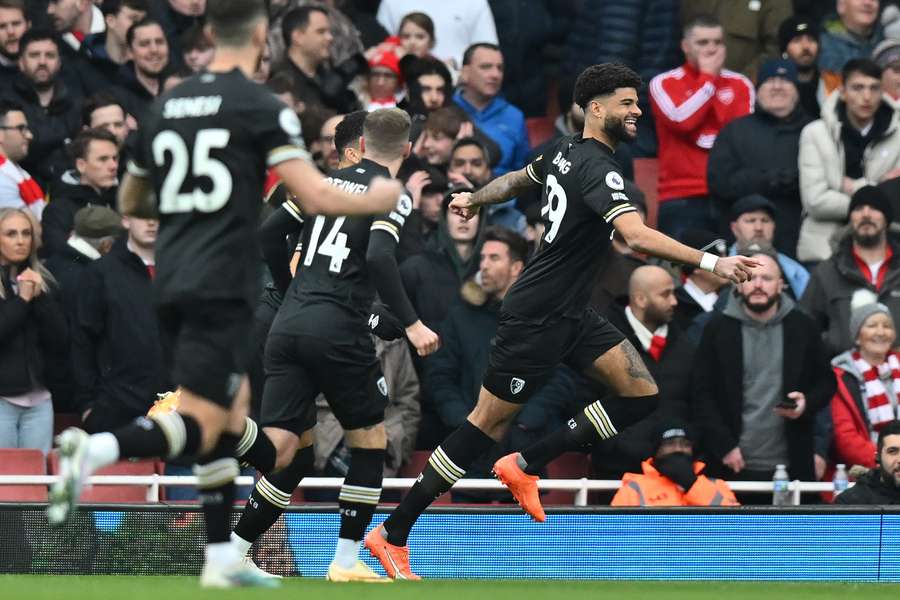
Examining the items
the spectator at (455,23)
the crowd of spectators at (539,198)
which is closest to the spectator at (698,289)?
the crowd of spectators at (539,198)

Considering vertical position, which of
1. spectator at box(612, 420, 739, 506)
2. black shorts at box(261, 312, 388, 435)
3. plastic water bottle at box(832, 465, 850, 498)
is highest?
black shorts at box(261, 312, 388, 435)

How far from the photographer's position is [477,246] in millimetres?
13305

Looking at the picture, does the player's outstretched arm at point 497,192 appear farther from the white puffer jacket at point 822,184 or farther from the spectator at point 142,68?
the spectator at point 142,68

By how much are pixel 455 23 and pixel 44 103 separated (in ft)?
12.9

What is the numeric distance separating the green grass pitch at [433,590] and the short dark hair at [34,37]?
5654 mm

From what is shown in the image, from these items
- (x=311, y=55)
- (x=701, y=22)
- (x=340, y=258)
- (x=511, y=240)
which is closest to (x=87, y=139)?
(x=311, y=55)

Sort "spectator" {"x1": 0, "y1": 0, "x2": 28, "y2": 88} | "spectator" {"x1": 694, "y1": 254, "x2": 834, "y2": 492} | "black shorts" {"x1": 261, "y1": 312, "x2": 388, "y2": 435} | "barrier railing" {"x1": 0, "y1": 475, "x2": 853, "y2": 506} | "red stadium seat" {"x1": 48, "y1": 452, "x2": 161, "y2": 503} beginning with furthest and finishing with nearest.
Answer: "spectator" {"x1": 0, "y1": 0, "x2": 28, "y2": 88} → "spectator" {"x1": 694, "y1": 254, "x2": 834, "y2": 492} → "red stadium seat" {"x1": 48, "y1": 452, "x2": 161, "y2": 503} → "barrier railing" {"x1": 0, "y1": 475, "x2": 853, "y2": 506} → "black shorts" {"x1": 261, "y1": 312, "x2": 388, "y2": 435}

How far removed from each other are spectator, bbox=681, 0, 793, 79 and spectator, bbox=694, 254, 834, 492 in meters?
4.48

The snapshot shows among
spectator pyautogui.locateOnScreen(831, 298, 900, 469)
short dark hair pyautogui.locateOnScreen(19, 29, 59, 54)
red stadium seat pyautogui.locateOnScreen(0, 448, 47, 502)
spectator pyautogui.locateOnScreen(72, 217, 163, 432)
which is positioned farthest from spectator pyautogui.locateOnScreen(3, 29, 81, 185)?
spectator pyautogui.locateOnScreen(831, 298, 900, 469)

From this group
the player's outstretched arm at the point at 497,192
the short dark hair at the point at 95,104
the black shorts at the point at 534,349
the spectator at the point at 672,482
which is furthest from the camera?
the short dark hair at the point at 95,104

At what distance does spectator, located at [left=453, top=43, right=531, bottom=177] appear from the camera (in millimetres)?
15406

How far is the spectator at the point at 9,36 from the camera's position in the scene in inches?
575

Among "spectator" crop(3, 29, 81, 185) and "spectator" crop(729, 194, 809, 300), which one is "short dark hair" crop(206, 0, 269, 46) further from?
"spectator" crop(729, 194, 809, 300)

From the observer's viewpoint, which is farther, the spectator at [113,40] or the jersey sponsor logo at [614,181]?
the spectator at [113,40]
